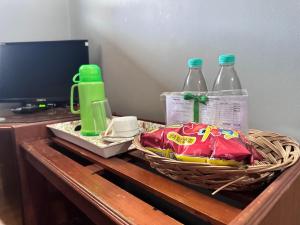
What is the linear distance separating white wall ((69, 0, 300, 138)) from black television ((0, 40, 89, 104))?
0.19 meters

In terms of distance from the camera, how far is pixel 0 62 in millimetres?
1178

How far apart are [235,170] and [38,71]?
1076 millimetres

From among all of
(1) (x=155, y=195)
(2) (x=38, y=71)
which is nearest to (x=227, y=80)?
(1) (x=155, y=195)

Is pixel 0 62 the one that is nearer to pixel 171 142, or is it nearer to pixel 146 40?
pixel 146 40

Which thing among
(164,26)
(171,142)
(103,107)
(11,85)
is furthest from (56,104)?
(171,142)

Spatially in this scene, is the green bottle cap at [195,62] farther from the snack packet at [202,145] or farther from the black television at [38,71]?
the black television at [38,71]

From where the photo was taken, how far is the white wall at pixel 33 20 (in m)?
1.32

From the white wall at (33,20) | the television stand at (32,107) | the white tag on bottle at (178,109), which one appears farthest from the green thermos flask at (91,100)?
the white wall at (33,20)

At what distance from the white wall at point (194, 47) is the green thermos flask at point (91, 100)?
0.28m

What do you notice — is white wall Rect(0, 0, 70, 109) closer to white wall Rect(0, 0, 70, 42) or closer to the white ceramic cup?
white wall Rect(0, 0, 70, 42)

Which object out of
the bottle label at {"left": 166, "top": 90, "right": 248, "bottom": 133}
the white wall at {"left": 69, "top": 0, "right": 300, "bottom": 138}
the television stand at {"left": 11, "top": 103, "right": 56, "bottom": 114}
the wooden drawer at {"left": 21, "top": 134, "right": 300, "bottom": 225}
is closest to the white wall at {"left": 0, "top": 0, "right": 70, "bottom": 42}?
the white wall at {"left": 69, "top": 0, "right": 300, "bottom": 138}

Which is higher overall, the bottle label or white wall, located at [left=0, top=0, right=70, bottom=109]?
Result: white wall, located at [left=0, top=0, right=70, bottom=109]

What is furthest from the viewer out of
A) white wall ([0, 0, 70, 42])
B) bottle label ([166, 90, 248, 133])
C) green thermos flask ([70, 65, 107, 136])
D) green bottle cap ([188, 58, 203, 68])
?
white wall ([0, 0, 70, 42])

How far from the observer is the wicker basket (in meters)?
0.42
